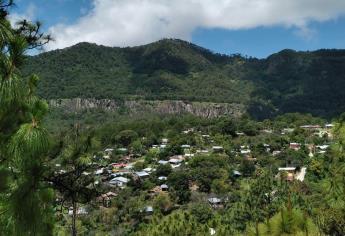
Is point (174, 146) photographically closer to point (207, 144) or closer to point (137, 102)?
point (207, 144)

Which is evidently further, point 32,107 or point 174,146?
point 174,146

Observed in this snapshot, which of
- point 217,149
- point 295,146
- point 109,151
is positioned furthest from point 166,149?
point 295,146

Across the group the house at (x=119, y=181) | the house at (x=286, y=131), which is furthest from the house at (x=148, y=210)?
the house at (x=286, y=131)

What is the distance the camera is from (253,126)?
86.6 metres

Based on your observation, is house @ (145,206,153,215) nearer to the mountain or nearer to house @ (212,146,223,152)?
house @ (212,146,223,152)

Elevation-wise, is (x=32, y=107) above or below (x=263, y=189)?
above

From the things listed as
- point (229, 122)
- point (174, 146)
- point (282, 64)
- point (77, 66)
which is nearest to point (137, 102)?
point (77, 66)

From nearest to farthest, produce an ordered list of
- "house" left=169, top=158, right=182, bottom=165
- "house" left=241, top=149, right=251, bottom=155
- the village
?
1. the village
2. "house" left=169, top=158, right=182, bottom=165
3. "house" left=241, top=149, right=251, bottom=155

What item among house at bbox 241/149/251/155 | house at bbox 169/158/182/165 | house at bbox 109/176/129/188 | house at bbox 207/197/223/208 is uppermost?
house at bbox 241/149/251/155

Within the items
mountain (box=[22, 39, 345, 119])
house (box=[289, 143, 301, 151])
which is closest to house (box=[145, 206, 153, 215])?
house (box=[289, 143, 301, 151])

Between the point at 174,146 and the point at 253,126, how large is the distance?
2067 centimetres

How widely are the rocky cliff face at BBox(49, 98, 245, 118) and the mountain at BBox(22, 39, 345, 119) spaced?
11.0 ft

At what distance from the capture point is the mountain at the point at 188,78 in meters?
145

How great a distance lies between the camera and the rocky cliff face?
416 ft
